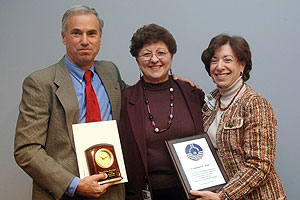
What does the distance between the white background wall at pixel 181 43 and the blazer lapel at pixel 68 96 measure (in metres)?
0.77

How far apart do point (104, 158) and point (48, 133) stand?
334mm

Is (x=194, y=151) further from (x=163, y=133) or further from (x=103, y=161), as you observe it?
(x=103, y=161)

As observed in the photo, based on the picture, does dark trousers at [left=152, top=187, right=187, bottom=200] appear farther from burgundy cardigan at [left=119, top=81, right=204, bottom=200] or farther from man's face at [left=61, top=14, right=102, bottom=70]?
man's face at [left=61, top=14, right=102, bottom=70]

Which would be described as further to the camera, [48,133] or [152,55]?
[152,55]

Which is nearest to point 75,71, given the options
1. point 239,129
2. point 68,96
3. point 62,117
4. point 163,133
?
point 68,96

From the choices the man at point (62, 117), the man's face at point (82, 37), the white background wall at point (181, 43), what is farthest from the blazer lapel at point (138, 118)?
the white background wall at point (181, 43)

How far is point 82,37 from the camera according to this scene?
168cm

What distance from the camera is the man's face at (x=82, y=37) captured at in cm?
167

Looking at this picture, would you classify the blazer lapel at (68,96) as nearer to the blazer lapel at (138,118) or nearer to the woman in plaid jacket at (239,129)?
the blazer lapel at (138,118)

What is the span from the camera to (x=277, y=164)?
233cm

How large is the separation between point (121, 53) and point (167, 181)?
43.9 inches

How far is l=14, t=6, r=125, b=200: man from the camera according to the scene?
60.2 inches

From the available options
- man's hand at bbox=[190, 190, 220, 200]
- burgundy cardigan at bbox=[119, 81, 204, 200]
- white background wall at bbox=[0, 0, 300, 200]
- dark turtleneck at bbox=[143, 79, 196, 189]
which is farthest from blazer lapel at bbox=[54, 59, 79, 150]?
white background wall at bbox=[0, 0, 300, 200]

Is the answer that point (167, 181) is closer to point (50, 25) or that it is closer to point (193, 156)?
point (193, 156)
